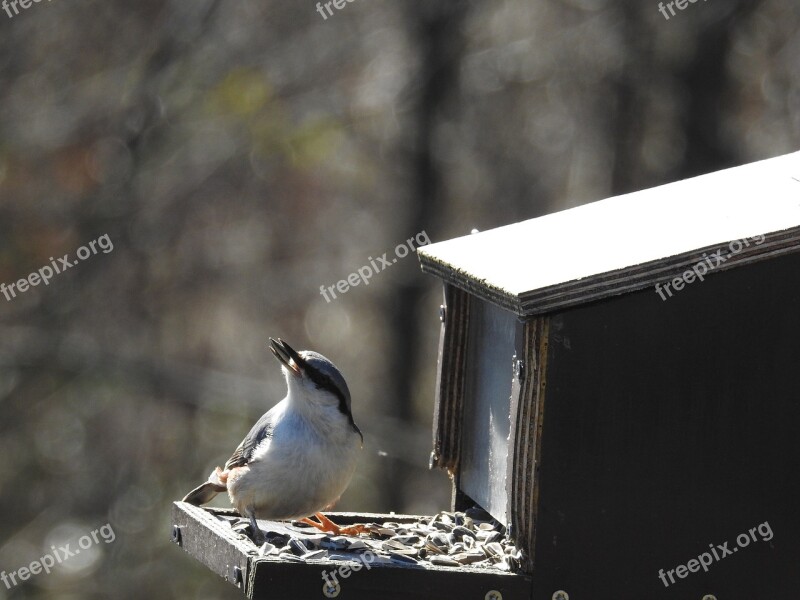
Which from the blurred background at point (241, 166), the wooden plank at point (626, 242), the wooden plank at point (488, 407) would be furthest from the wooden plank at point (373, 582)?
the blurred background at point (241, 166)

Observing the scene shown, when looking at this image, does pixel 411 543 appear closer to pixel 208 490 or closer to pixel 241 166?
pixel 208 490

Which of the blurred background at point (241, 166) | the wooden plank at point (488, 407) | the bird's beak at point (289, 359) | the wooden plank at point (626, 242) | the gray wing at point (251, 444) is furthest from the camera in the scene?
the blurred background at point (241, 166)

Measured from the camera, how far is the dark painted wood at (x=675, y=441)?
3.27m

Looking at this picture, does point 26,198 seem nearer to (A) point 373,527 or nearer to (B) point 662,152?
(B) point 662,152

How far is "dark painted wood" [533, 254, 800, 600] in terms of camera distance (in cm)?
327

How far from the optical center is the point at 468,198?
1334 centimetres

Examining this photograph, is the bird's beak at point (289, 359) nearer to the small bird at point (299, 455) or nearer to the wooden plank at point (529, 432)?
the small bird at point (299, 455)

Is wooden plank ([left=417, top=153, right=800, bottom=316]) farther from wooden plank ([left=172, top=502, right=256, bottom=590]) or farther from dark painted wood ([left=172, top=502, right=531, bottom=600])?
wooden plank ([left=172, top=502, right=256, bottom=590])

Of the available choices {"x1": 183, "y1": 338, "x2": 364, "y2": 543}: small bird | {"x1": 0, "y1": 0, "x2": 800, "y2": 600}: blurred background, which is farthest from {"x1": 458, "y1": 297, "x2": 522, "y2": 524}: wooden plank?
{"x1": 0, "y1": 0, "x2": 800, "y2": 600}: blurred background

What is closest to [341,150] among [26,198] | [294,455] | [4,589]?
[26,198]

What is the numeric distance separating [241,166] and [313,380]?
Result: 9.11 m

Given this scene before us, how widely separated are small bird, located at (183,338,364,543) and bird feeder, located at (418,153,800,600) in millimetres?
1051

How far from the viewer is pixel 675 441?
3320 mm

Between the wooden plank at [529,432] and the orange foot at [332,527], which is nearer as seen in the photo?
the wooden plank at [529,432]
